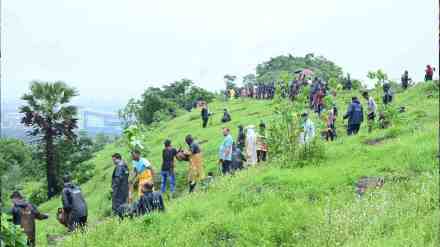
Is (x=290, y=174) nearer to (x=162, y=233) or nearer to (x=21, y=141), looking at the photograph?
(x=162, y=233)

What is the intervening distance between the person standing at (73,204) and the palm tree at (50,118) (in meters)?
23.8

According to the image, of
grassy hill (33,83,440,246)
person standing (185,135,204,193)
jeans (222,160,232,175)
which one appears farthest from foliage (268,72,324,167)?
person standing (185,135,204,193)

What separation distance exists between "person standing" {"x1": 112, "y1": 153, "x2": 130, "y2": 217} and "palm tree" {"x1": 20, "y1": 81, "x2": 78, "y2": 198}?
932 inches

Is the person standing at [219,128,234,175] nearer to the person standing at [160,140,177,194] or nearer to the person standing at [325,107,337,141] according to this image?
the person standing at [160,140,177,194]

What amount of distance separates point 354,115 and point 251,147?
12.8 ft

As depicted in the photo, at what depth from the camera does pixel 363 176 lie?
13.9 metres

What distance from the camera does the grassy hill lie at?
9.33 meters

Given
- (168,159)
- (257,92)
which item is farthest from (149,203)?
(257,92)

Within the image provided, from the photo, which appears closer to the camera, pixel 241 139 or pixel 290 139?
pixel 290 139

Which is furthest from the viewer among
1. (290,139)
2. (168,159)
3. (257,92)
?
(257,92)

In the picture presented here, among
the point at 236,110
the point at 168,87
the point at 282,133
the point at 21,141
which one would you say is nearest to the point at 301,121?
the point at 282,133

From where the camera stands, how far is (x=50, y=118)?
37094mm

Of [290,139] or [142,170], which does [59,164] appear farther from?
[290,139]

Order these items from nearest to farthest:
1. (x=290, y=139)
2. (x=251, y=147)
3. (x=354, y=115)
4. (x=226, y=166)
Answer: (x=290, y=139) → (x=226, y=166) → (x=251, y=147) → (x=354, y=115)
